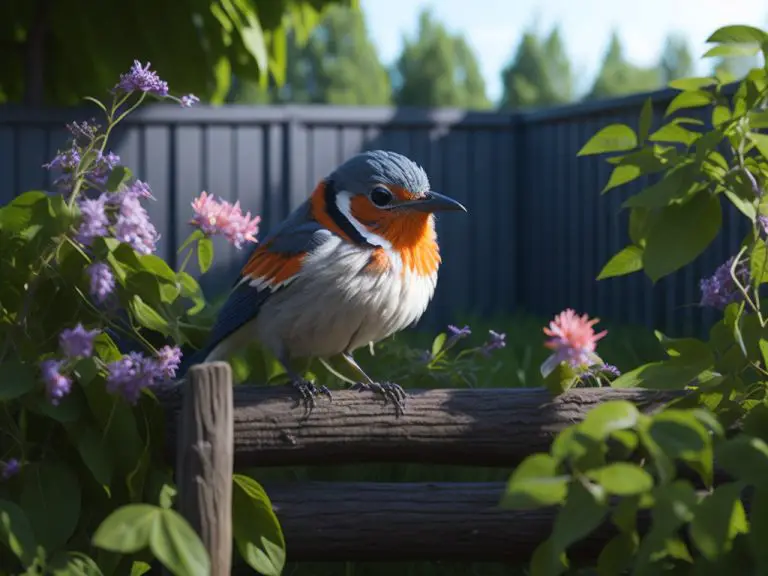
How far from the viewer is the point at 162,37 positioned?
813 cm

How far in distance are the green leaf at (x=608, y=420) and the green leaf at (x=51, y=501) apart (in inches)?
47.8

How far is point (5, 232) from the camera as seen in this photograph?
282 centimetres

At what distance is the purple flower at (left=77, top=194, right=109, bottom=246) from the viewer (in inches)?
104

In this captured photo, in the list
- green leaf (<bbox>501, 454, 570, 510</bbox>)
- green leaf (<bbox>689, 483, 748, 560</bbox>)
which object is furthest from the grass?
green leaf (<bbox>501, 454, 570, 510</bbox>)

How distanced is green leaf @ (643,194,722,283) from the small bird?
0.64m

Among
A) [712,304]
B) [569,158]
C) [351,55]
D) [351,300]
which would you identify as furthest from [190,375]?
[351,55]

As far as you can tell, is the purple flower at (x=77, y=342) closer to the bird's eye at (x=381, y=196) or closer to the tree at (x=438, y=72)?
the bird's eye at (x=381, y=196)

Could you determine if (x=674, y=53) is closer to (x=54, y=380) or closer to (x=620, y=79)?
(x=620, y=79)

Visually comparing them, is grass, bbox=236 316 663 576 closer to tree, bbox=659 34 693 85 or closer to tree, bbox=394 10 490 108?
tree, bbox=394 10 490 108

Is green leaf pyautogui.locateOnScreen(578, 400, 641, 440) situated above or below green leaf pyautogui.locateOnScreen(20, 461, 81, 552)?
above

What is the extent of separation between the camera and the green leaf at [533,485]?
2158mm

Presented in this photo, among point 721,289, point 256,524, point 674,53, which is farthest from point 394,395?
point 674,53

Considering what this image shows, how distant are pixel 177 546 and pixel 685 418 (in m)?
1.01

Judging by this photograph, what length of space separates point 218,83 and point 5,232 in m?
6.03
